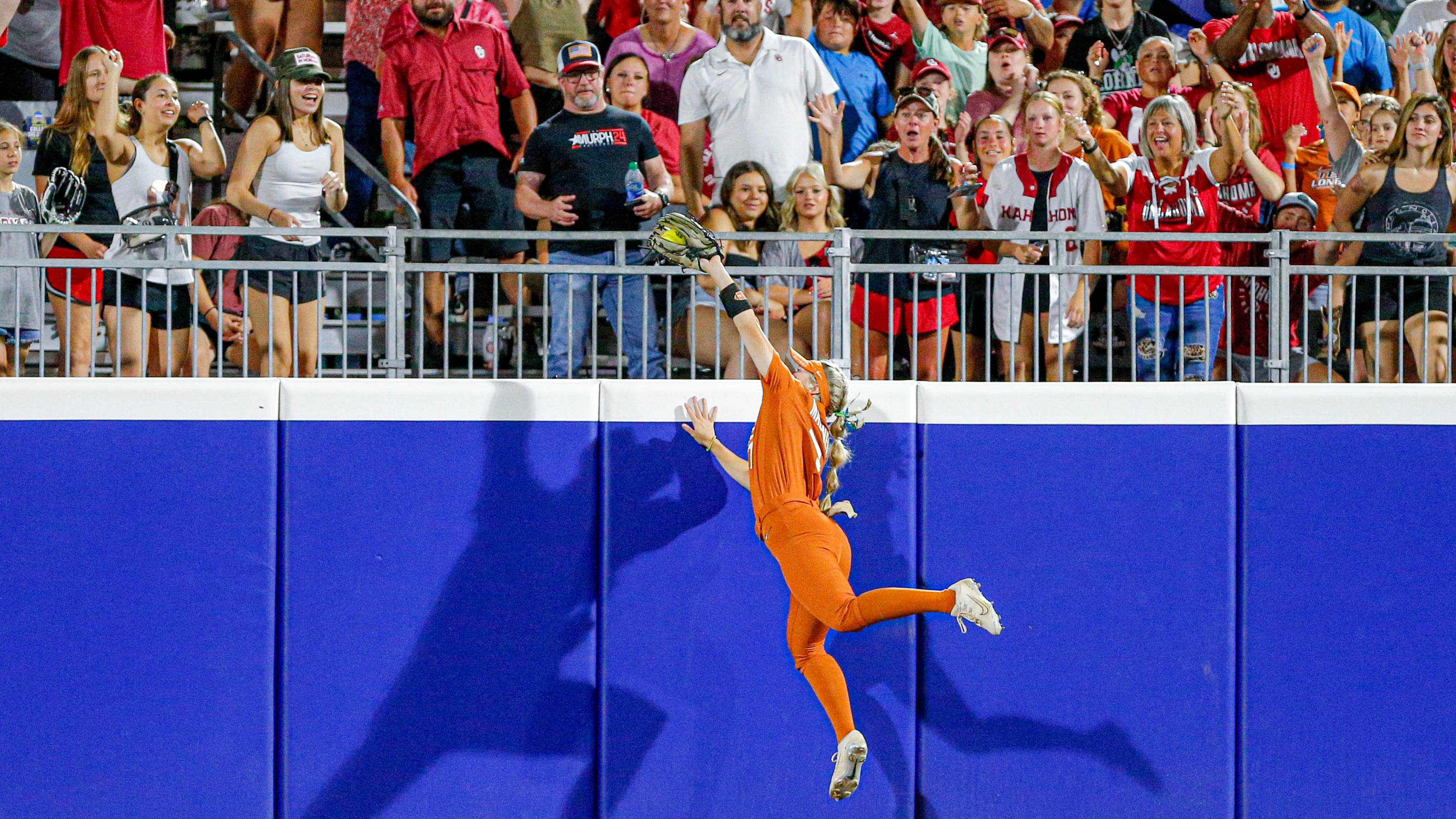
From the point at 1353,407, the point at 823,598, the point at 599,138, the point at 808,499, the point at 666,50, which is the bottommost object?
the point at 823,598

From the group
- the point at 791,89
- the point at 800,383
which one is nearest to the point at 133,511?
the point at 800,383

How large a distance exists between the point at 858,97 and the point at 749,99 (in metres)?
0.73

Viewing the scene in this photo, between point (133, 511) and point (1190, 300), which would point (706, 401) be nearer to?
point (133, 511)

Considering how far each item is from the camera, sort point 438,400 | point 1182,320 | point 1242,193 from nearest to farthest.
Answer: point 438,400, point 1182,320, point 1242,193

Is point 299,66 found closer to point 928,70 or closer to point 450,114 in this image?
point 450,114

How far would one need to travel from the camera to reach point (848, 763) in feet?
14.5

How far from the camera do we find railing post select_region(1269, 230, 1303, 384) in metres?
5.16

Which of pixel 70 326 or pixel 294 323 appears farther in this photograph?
pixel 70 326

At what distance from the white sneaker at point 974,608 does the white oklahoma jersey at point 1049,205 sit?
6.36 feet

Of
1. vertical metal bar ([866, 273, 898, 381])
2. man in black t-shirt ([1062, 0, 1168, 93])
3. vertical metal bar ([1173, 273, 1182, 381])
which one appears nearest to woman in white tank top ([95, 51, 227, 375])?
vertical metal bar ([866, 273, 898, 381])

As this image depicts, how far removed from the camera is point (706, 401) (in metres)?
4.88

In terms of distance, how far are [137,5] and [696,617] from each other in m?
4.62

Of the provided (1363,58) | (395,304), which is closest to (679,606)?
(395,304)

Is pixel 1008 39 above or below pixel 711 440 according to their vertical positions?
above
